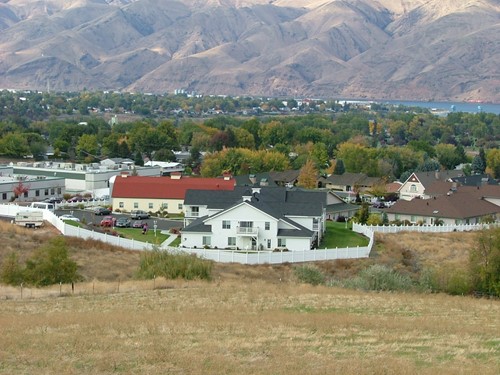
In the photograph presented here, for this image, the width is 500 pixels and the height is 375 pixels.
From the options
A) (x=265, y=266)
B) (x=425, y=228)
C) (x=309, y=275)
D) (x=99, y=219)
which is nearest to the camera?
(x=309, y=275)

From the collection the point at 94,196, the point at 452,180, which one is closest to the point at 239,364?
the point at 94,196

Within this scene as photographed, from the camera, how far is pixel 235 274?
44781mm

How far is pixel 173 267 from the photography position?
39.2 metres

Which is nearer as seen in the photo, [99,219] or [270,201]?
[270,201]

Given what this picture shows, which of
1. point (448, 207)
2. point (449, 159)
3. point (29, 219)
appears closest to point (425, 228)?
point (448, 207)

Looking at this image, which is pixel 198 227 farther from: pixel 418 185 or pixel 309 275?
pixel 418 185

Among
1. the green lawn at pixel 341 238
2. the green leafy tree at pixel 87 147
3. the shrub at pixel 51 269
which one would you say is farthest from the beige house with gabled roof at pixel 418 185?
the shrub at pixel 51 269

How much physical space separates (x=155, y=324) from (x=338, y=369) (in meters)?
6.76

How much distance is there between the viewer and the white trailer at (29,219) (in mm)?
55281

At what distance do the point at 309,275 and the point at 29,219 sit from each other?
20.3 m

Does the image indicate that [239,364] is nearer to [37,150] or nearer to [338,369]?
[338,369]

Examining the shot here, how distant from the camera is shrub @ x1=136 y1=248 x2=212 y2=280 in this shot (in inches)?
1532

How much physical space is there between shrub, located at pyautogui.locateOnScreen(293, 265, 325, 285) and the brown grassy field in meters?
3.85

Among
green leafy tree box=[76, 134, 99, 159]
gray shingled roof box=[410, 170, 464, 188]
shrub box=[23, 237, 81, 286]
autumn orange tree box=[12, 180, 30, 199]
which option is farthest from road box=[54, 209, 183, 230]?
green leafy tree box=[76, 134, 99, 159]
